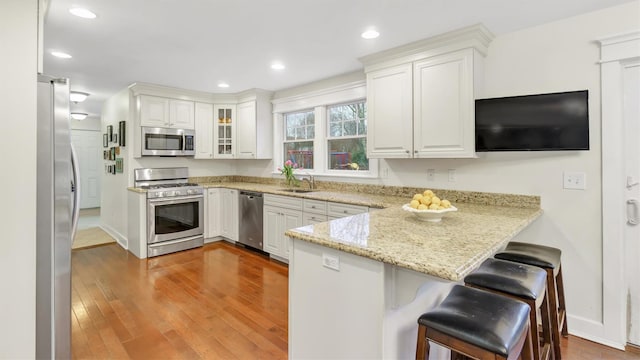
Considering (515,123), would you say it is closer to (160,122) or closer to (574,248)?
(574,248)

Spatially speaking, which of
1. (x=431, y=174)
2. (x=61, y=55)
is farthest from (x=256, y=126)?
(x=431, y=174)

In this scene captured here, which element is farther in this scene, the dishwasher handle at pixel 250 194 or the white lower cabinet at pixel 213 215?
the white lower cabinet at pixel 213 215

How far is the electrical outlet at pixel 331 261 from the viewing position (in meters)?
1.47

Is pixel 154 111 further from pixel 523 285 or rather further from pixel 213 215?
pixel 523 285

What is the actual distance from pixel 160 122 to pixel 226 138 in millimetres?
1005

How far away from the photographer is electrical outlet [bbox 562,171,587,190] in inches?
91.3

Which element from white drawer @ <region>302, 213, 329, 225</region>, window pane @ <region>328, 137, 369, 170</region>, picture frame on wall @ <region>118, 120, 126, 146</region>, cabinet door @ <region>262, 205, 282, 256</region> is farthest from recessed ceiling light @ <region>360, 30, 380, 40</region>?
picture frame on wall @ <region>118, 120, 126, 146</region>

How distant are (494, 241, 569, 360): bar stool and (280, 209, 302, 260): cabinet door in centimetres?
214

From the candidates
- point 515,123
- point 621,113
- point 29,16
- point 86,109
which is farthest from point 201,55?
point 86,109

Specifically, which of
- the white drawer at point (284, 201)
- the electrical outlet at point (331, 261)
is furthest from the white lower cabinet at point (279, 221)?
the electrical outlet at point (331, 261)

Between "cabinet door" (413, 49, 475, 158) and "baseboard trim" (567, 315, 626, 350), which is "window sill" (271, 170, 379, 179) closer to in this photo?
"cabinet door" (413, 49, 475, 158)

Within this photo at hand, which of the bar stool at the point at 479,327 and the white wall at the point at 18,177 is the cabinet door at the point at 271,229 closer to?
the white wall at the point at 18,177

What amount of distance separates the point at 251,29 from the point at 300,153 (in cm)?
228

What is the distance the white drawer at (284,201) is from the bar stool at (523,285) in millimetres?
2231
